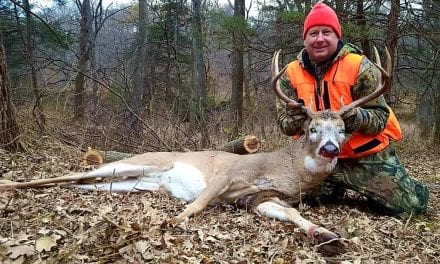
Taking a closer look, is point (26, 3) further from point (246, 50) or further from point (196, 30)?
point (246, 50)

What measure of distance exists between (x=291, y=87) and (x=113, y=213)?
77.8 inches

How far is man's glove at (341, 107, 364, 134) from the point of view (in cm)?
418

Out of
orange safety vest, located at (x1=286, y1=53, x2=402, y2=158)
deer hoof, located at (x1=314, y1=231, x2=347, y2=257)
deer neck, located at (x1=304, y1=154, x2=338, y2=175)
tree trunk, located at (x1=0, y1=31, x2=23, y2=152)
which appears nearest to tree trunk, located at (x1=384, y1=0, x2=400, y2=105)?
orange safety vest, located at (x1=286, y1=53, x2=402, y2=158)

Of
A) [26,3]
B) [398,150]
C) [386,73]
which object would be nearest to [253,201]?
[386,73]

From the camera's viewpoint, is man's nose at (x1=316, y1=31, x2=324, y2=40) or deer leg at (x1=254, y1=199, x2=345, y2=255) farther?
man's nose at (x1=316, y1=31, x2=324, y2=40)

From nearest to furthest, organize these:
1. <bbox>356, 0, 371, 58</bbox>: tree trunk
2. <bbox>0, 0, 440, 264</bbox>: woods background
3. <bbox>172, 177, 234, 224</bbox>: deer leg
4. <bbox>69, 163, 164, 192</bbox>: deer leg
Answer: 1. <bbox>0, 0, 440, 264</bbox>: woods background
2. <bbox>172, 177, 234, 224</bbox>: deer leg
3. <bbox>69, 163, 164, 192</bbox>: deer leg
4. <bbox>356, 0, 371, 58</bbox>: tree trunk

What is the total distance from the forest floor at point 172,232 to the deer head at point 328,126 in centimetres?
55

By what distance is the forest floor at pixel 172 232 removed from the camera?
2912 mm

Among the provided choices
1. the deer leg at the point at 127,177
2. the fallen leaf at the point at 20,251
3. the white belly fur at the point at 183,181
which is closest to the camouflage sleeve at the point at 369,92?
the white belly fur at the point at 183,181

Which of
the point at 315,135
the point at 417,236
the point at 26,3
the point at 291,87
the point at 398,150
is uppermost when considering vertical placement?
the point at 26,3

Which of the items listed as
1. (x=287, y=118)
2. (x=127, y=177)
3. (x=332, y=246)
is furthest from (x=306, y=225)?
(x=127, y=177)

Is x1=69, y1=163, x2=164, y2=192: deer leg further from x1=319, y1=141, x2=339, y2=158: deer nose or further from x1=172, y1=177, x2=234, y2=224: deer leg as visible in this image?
x1=319, y1=141, x2=339, y2=158: deer nose

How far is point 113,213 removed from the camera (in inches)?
154

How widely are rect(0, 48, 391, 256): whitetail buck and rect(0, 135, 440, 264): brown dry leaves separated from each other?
0.13 metres
